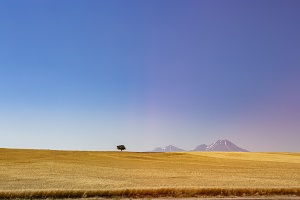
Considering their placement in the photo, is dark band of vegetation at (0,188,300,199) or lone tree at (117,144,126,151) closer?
dark band of vegetation at (0,188,300,199)

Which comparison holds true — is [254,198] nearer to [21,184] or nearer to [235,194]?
[235,194]

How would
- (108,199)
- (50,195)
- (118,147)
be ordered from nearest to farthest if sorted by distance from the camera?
(108,199) → (50,195) → (118,147)

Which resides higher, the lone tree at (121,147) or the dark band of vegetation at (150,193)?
the lone tree at (121,147)

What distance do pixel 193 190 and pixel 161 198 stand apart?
10.8 ft

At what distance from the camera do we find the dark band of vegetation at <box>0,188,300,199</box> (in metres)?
29.0

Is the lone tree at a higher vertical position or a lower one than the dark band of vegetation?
higher

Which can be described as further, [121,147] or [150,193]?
[121,147]

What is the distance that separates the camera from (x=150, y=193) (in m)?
29.9

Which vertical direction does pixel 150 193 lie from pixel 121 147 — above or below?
below

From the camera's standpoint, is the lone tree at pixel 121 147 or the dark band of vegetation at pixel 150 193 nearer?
the dark band of vegetation at pixel 150 193

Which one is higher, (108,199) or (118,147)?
(118,147)

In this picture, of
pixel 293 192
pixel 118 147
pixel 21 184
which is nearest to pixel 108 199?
pixel 21 184

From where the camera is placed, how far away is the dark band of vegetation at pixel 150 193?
95.2 feet

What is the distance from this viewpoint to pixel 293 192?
3122 centimetres
